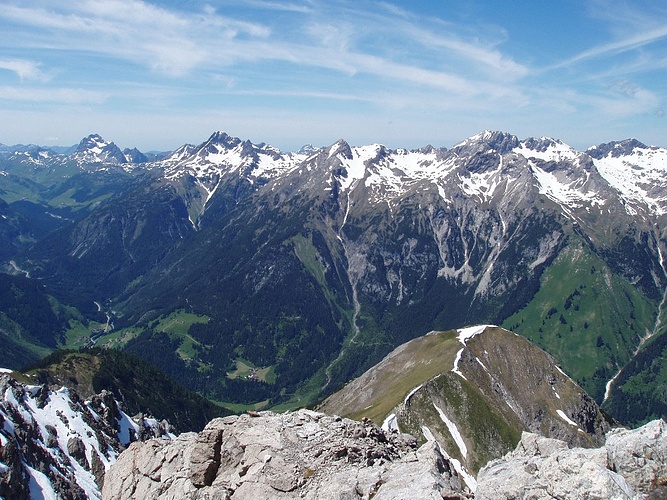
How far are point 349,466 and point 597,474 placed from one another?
1610cm

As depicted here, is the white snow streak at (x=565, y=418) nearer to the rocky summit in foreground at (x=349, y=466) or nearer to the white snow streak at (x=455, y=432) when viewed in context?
the white snow streak at (x=455, y=432)

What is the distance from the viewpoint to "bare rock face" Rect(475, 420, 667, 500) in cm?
2398

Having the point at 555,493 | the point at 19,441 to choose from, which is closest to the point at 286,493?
the point at 555,493

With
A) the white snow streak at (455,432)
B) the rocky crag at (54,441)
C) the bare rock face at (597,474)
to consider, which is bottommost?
the white snow streak at (455,432)

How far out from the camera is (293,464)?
35562 millimetres

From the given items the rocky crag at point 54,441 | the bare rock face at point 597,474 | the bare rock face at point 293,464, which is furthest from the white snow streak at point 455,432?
the bare rock face at point 597,474

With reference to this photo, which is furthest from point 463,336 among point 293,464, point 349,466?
point 293,464

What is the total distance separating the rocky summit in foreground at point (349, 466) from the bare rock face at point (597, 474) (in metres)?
0.05

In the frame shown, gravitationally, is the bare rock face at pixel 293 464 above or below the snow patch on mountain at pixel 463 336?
above

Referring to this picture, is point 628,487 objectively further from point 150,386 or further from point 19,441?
point 150,386

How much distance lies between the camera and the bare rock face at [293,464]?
1222 inches

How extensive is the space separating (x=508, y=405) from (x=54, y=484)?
354ft

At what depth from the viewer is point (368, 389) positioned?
158m

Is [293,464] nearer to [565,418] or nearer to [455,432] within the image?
[455,432]
